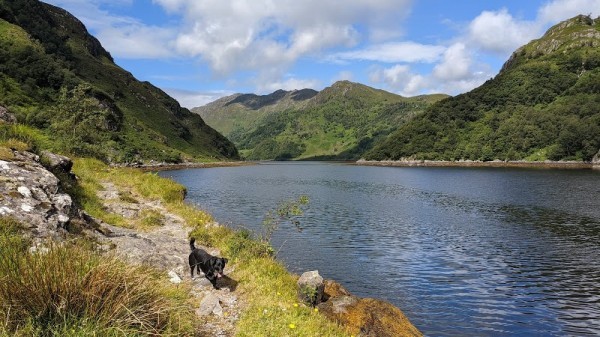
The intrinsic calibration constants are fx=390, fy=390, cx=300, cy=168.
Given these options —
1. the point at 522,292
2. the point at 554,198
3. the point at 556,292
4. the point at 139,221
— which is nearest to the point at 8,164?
the point at 139,221

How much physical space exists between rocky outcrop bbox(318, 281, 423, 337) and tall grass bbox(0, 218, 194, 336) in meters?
8.30

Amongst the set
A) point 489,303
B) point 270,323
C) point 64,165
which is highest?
point 64,165

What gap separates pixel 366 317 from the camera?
14750 mm

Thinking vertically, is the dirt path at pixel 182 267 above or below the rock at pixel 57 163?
below

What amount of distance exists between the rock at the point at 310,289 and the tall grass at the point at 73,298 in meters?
7.96

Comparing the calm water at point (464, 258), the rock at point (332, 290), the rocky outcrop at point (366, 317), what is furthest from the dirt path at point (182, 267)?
the calm water at point (464, 258)

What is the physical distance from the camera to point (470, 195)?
8006 cm

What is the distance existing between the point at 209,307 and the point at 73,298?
5.78m

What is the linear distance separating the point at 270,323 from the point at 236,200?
5835 cm

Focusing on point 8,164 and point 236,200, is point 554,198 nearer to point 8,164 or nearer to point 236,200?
point 236,200

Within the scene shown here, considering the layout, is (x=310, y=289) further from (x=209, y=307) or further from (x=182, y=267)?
(x=182, y=267)

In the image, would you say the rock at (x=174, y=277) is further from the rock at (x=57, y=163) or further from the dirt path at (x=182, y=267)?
the rock at (x=57, y=163)

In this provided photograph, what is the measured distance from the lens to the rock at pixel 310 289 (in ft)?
48.8

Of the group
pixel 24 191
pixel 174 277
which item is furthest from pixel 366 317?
pixel 24 191
